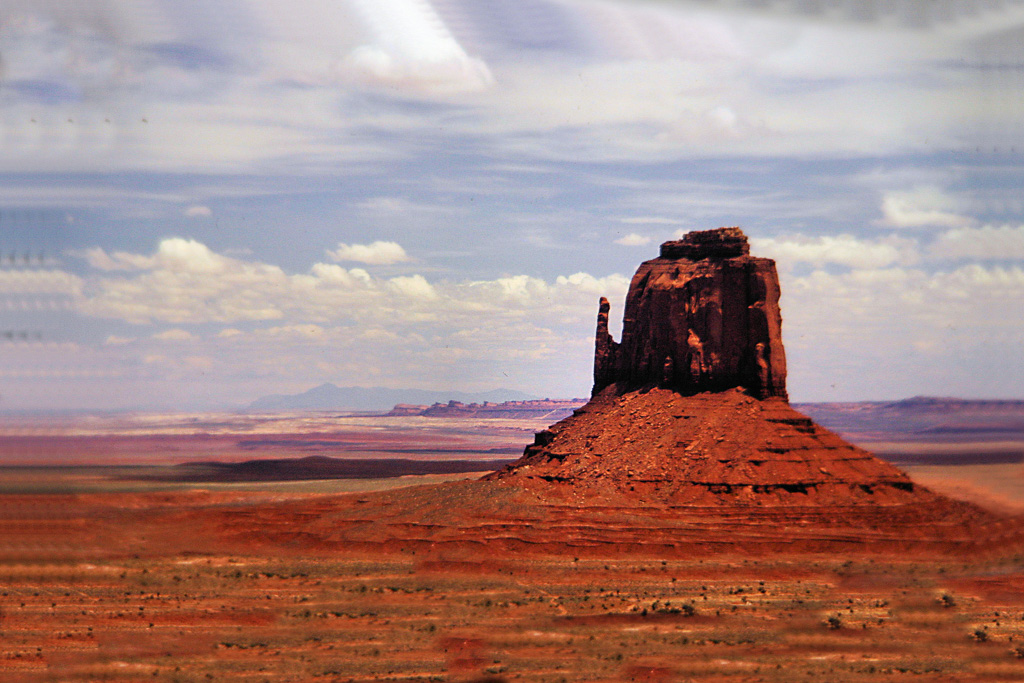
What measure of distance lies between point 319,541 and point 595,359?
36965 millimetres

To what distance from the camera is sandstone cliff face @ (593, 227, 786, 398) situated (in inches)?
3243

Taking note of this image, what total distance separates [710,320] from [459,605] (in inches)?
1525

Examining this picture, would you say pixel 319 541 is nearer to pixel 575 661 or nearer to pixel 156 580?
pixel 156 580

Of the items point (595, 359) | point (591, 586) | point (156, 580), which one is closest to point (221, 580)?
point (156, 580)

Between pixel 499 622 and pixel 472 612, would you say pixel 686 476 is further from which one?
pixel 499 622

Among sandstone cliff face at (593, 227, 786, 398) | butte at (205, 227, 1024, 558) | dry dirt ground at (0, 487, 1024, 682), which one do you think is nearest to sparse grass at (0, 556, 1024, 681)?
dry dirt ground at (0, 487, 1024, 682)

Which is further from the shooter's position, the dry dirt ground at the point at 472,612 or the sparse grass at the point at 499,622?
the sparse grass at the point at 499,622

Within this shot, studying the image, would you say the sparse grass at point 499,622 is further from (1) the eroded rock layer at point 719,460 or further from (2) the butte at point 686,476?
(1) the eroded rock layer at point 719,460

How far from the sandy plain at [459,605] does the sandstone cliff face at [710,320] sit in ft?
66.0

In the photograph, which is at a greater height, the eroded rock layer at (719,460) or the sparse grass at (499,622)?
the eroded rock layer at (719,460)

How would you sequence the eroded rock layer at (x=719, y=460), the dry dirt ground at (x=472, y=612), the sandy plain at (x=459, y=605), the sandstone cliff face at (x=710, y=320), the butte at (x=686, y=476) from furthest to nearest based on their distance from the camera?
1. the sandstone cliff face at (x=710, y=320)
2. the eroded rock layer at (x=719, y=460)
3. the butte at (x=686, y=476)
4. the dry dirt ground at (x=472, y=612)
5. the sandy plain at (x=459, y=605)

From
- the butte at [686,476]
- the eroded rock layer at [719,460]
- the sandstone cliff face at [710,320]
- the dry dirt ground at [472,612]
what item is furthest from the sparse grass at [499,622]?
the sandstone cliff face at [710,320]

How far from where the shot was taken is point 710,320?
83812mm

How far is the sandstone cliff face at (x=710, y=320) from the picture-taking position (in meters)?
82.4
